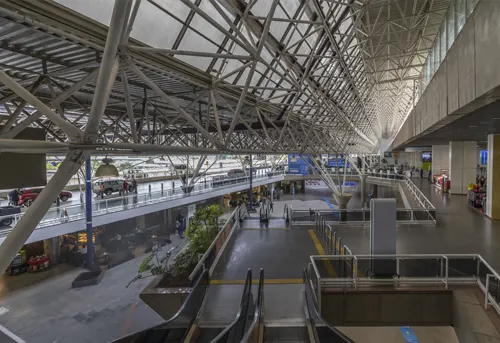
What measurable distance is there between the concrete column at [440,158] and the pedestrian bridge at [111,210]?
2174 centimetres

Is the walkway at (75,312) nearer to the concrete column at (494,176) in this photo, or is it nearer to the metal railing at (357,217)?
the metal railing at (357,217)

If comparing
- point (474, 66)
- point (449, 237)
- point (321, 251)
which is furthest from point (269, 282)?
point (449, 237)

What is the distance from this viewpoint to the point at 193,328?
6.61 meters

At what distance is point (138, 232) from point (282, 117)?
18.8 meters

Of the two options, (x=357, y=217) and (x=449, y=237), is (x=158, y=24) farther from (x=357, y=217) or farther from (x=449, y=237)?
(x=357, y=217)

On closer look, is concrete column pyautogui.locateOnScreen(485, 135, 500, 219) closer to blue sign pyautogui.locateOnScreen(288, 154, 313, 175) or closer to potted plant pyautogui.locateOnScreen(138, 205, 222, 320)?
potted plant pyautogui.locateOnScreen(138, 205, 222, 320)

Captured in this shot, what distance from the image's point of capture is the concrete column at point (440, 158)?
27906mm

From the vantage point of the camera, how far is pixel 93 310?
1343 centimetres

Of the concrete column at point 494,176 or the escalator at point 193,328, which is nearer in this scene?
the escalator at point 193,328

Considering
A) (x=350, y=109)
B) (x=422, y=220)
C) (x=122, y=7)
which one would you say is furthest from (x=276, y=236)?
(x=350, y=109)

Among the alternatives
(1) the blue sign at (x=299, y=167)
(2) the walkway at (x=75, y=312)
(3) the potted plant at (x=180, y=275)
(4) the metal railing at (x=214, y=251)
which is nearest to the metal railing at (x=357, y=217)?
(4) the metal railing at (x=214, y=251)

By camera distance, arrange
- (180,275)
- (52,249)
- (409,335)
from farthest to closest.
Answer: (52,249), (180,275), (409,335)

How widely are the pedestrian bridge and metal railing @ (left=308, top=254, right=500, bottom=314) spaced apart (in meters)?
11.6

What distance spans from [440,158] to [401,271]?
25.3 metres
